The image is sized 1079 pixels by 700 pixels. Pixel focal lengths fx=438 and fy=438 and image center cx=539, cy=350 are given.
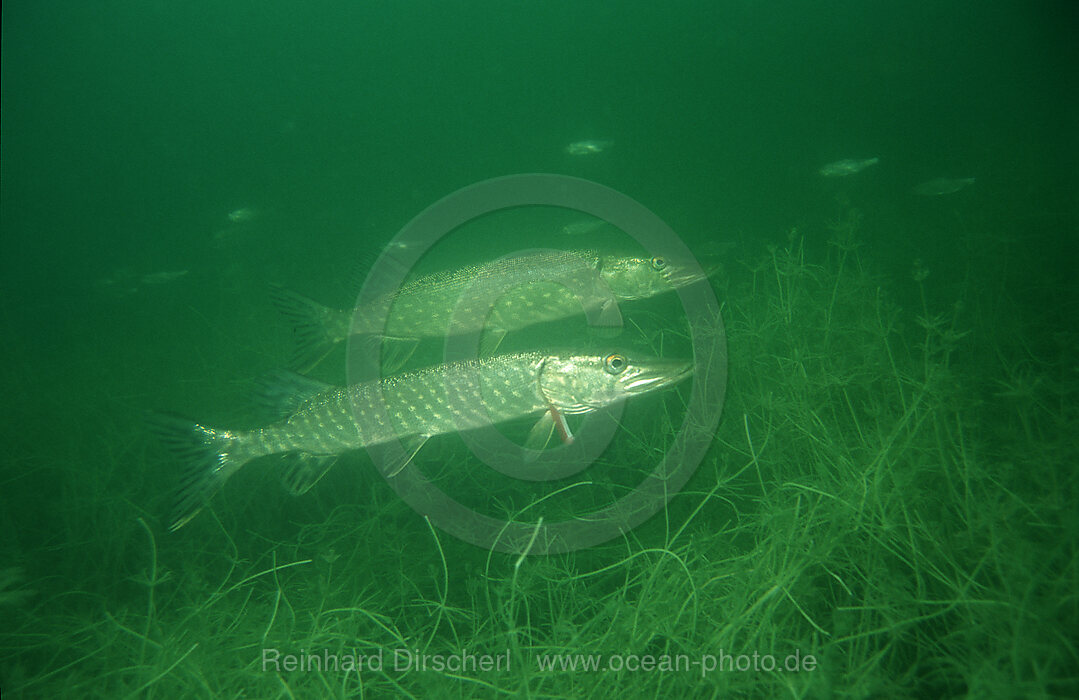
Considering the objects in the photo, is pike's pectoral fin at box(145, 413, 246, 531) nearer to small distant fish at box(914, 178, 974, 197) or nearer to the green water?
the green water

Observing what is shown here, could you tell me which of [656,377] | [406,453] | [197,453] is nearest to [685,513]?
[656,377]

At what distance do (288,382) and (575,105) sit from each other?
53443 millimetres

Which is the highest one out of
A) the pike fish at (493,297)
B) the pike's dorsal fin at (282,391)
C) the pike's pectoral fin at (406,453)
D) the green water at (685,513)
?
the pike's dorsal fin at (282,391)

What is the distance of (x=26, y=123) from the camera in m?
49.9

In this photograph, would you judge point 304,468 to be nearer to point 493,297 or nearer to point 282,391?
point 282,391

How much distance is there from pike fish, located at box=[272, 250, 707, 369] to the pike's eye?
2.00 m

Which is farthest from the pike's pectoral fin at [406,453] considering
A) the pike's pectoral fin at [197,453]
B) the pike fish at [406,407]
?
the pike's pectoral fin at [197,453]

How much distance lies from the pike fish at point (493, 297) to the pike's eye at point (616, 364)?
200cm

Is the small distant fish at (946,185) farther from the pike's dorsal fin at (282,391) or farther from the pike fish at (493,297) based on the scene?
the pike's dorsal fin at (282,391)

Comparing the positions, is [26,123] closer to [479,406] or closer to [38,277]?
[38,277]

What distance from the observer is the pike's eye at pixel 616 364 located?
116 inches

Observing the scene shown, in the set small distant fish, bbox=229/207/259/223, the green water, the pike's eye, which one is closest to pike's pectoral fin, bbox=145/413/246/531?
the green water

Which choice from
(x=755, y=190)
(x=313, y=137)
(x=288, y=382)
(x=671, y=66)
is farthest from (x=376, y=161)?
(x=288, y=382)

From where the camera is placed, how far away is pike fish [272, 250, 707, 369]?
15.9ft
